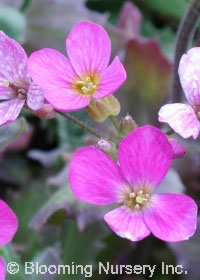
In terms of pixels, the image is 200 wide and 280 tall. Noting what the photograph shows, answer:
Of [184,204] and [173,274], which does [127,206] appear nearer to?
[184,204]

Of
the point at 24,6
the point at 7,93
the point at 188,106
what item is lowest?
the point at 24,6

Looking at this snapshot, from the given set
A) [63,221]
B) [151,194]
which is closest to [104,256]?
[63,221]

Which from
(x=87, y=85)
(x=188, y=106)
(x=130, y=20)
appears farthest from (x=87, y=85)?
(x=130, y=20)

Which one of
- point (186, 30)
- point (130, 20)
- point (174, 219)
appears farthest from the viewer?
point (130, 20)

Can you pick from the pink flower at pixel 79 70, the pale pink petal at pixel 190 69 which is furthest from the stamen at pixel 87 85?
the pale pink petal at pixel 190 69

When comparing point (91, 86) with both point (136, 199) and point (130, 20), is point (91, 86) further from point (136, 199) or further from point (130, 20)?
point (130, 20)

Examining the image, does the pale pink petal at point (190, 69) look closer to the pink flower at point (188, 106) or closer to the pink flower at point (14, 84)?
the pink flower at point (188, 106)

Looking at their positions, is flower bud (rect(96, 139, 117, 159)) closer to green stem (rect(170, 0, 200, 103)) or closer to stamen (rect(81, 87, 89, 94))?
stamen (rect(81, 87, 89, 94))

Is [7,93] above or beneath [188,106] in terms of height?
Result: beneath
